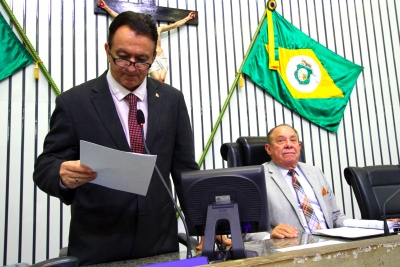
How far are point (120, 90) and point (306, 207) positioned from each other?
4.35 feet

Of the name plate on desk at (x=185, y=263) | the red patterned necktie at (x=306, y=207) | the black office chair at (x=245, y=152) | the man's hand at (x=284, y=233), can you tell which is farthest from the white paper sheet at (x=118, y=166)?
the red patterned necktie at (x=306, y=207)

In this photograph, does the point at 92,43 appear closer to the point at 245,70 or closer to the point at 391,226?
the point at 245,70

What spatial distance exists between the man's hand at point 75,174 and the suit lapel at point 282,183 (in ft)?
4.45

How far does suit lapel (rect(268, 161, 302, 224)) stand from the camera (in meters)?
2.04

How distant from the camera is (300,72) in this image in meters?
3.60

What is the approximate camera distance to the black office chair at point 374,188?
2.01 m

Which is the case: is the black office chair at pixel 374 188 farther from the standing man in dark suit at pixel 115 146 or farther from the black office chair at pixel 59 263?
the black office chair at pixel 59 263

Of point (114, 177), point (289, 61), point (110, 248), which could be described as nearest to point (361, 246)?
point (114, 177)

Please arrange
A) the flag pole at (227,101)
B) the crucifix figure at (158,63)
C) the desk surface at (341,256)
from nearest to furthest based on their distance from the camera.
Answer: the desk surface at (341,256) → the crucifix figure at (158,63) → the flag pole at (227,101)

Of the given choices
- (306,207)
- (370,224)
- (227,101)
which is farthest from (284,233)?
(227,101)

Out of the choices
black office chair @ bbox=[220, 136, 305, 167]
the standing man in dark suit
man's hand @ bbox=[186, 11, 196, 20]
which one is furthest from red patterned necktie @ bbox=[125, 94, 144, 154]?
man's hand @ bbox=[186, 11, 196, 20]

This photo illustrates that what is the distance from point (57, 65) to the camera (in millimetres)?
2873

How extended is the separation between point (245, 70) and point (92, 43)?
4.54 feet

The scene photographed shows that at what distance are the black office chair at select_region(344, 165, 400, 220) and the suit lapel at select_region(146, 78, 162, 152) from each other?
1285 millimetres
